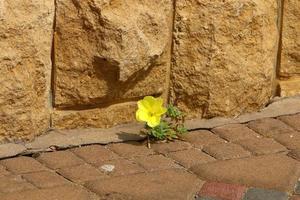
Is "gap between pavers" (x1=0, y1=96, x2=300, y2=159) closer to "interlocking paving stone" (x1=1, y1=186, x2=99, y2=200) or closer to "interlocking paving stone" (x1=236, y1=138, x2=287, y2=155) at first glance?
"interlocking paving stone" (x1=236, y1=138, x2=287, y2=155)

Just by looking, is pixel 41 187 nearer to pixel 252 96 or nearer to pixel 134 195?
pixel 134 195

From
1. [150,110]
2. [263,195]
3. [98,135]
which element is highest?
[150,110]

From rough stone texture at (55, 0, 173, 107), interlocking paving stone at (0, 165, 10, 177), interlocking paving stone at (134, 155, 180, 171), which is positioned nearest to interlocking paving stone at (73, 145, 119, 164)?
interlocking paving stone at (134, 155, 180, 171)

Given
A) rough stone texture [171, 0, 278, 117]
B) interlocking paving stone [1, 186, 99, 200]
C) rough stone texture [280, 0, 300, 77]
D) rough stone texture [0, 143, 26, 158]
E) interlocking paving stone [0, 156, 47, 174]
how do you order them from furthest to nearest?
rough stone texture [280, 0, 300, 77] < rough stone texture [171, 0, 278, 117] < rough stone texture [0, 143, 26, 158] < interlocking paving stone [0, 156, 47, 174] < interlocking paving stone [1, 186, 99, 200]

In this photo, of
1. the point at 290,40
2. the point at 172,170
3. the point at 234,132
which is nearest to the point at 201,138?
the point at 234,132

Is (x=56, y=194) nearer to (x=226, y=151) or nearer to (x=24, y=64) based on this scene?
(x=24, y=64)

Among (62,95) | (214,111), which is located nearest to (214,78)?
(214,111)

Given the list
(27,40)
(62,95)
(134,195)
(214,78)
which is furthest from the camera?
(214,78)
